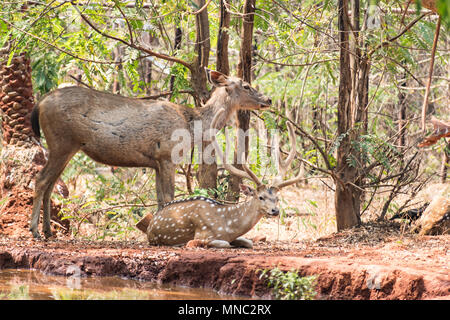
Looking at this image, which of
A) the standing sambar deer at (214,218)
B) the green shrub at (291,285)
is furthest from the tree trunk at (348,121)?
the green shrub at (291,285)

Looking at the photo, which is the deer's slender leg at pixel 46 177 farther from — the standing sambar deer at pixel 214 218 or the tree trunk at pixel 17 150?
the tree trunk at pixel 17 150

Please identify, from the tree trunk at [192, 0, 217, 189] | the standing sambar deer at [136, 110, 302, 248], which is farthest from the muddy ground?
the tree trunk at [192, 0, 217, 189]

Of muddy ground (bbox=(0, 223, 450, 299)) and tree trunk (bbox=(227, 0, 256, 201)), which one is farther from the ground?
tree trunk (bbox=(227, 0, 256, 201))

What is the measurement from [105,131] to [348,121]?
3.66 meters

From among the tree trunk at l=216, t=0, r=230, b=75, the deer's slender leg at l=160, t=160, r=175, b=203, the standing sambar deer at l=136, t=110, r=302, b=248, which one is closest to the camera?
the standing sambar deer at l=136, t=110, r=302, b=248

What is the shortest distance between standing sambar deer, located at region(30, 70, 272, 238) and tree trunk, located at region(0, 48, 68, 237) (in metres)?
1.72

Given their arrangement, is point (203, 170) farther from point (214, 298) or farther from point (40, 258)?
point (214, 298)

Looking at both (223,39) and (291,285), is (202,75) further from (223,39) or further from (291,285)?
(291,285)

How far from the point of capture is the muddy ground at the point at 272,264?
225 inches

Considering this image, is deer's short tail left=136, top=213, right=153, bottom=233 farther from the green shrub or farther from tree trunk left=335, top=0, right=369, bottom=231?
the green shrub

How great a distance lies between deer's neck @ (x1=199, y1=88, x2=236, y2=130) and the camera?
9656mm

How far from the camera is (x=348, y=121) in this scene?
9.58 metres

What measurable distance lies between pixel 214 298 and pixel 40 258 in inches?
94.4

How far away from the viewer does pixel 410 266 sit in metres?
6.11
